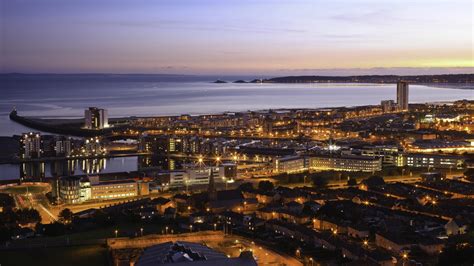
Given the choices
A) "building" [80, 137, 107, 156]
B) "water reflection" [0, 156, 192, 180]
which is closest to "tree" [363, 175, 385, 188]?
"water reflection" [0, 156, 192, 180]

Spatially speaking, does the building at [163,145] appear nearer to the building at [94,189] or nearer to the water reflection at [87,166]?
the water reflection at [87,166]

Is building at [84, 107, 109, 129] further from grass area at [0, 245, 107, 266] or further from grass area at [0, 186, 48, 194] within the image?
grass area at [0, 245, 107, 266]

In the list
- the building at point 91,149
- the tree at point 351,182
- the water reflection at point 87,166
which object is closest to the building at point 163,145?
the water reflection at point 87,166

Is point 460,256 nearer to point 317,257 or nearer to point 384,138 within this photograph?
point 317,257

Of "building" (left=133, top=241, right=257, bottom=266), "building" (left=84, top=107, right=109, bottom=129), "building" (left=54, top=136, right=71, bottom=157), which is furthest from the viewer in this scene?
"building" (left=84, top=107, right=109, bottom=129)

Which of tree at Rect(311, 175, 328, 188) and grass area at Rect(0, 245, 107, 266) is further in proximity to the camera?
tree at Rect(311, 175, 328, 188)

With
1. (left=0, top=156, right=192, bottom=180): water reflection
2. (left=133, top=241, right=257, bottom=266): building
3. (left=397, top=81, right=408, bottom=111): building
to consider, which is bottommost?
(left=0, top=156, right=192, bottom=180): water reflection
